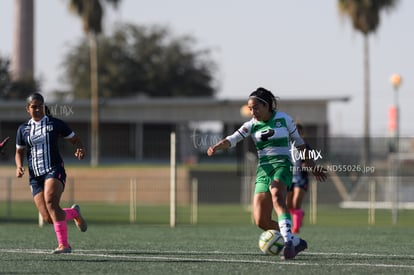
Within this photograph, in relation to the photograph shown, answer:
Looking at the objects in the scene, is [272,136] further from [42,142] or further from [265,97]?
[42,142]

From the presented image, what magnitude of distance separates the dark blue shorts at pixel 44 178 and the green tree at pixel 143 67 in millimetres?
76236

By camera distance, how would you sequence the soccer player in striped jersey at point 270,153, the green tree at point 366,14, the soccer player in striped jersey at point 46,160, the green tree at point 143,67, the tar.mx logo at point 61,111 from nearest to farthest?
the soccer player in striped jersey at point 270,153
the soccer player in striped jersey at point 46,160
the tar.mx logo at point 61,111
the green tree at point 366,14
the green tree at point 143,67

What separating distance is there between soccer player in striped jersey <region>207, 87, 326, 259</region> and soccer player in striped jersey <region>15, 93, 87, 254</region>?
2110 mm

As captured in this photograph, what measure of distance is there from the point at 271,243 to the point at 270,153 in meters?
1.09

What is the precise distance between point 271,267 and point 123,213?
2847 centimetres

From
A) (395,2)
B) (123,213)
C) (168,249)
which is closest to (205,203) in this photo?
(123,213)

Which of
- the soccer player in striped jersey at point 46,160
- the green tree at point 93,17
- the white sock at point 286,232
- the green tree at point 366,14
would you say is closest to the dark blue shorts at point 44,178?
the soccer player in striped jersey at point 46,160

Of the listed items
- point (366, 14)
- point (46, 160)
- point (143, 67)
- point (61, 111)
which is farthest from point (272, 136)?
point (143, 67)

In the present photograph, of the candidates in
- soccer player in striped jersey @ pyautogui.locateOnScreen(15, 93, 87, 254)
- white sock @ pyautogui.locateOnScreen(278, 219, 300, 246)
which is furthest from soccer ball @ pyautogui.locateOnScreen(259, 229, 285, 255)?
soccer player in striped jersey @ pyautogui.locateOnScreen(15, 93, 87, 254)

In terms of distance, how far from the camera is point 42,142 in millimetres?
13102

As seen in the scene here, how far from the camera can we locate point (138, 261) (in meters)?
12.0

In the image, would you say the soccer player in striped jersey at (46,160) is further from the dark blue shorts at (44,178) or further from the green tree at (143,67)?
the green tree at (143,67)

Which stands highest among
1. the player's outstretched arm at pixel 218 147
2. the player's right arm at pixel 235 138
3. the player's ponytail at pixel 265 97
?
the player's ponytail at pixel 265 97

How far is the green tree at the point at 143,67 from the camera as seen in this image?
91125 millimetres
